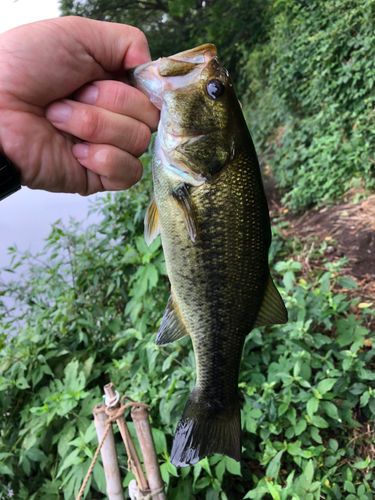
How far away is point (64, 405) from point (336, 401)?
5.38ft

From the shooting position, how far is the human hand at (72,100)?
112 cm

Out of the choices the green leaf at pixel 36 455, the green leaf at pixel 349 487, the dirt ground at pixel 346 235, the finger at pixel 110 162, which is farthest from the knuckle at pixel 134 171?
the dirt ground at pixel 346 235

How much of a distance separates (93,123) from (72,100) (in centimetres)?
15

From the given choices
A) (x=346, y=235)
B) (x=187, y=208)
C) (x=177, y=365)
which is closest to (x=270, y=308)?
(x=187, y=208)

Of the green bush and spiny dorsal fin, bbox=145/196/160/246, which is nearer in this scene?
spiny dorsal fin, bbox=145/196/160/246

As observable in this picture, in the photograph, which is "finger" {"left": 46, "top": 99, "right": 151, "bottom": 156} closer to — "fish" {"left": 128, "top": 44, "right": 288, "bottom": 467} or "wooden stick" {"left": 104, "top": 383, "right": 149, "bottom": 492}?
"fish" {"left": 128, "top": 44, "right": 288, "bottom": 467}

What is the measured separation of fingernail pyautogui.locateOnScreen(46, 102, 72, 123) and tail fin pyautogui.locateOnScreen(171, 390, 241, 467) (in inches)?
42.9

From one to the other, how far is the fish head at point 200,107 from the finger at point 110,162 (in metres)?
0.22

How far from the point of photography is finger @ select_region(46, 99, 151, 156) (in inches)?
44.8

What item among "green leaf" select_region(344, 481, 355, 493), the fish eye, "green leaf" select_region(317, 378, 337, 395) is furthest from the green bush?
the fish eye

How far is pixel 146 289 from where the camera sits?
239 centimetres

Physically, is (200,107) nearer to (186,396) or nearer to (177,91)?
(177,91)

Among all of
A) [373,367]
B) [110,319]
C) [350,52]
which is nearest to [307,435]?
[373,367]

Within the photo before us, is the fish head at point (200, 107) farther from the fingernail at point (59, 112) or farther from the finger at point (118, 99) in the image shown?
the fingernail at point (59, 112)
